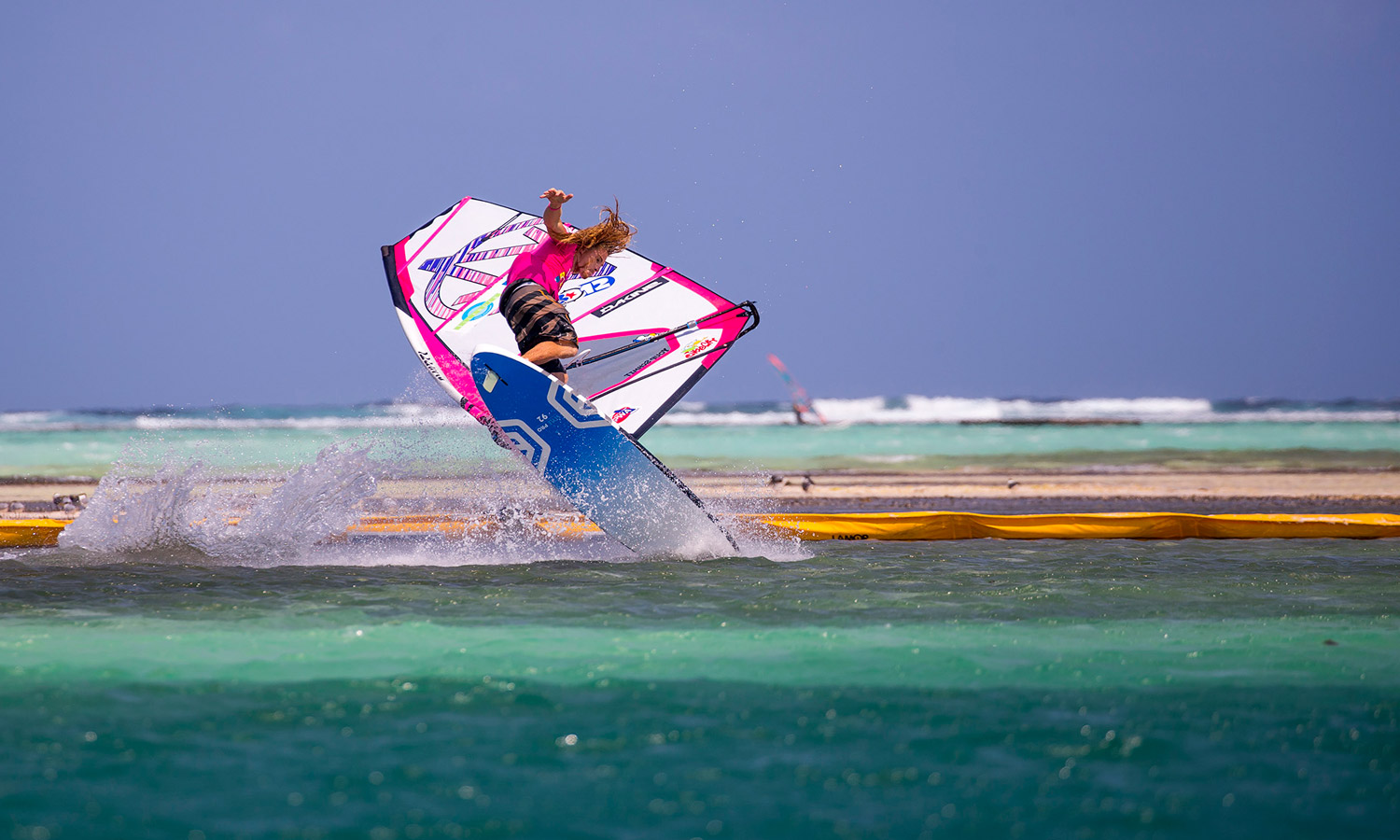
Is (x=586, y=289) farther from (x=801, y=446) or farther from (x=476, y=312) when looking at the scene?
(x=801, y=446)

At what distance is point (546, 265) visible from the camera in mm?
6562

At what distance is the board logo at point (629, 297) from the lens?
8.19 metres

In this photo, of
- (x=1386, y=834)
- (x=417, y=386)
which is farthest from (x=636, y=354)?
(x=1386, y=834)

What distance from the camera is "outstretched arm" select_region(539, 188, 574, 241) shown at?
625cm

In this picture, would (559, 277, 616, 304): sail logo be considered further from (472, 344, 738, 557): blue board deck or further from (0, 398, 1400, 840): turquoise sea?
(472, 344, 738, 557): blue board deck

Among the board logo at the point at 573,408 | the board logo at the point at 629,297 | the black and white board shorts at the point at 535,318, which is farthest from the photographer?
the board logo at the point at 629,297

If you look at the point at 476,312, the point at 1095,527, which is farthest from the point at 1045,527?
the point at 476,312

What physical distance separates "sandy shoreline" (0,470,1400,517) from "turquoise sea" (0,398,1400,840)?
1523mm

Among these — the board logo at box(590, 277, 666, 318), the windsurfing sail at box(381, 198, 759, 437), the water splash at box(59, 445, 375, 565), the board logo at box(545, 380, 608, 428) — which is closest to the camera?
the board logo at box(545, 380, 608, 428)

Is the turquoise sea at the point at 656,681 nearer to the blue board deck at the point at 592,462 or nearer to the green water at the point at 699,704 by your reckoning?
the green water at the point at 699,704

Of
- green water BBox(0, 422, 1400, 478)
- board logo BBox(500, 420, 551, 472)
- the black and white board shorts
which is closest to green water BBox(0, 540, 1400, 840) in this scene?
board logo BBox(500, 420, 551, 472)

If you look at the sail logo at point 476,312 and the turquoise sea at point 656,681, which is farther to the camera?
the sail logo at point 476,312

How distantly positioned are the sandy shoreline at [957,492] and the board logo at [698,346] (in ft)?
3.69

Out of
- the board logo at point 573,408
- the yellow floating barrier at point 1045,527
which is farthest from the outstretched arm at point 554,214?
the yellow floating barrier at point 1045,527
